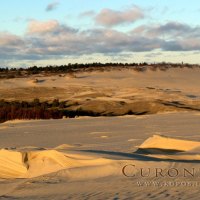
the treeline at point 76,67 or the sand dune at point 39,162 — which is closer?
the sand dune at point 39,162

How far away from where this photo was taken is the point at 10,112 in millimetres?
16969

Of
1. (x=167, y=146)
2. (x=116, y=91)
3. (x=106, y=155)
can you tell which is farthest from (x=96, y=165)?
(x=116, y=91)

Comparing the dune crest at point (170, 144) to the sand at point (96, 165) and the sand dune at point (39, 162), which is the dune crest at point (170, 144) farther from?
the sand dune at point (39, 162)

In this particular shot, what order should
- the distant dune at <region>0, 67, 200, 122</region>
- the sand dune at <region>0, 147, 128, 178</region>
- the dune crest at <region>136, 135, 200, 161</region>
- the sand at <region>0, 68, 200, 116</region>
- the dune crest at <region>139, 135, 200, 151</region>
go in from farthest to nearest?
the sand at <region>0, 68, 200, 116</region> → the distant dune at <region>0, 67, 200, 122</region> → the dune crest at <region>139, 135, 200, 151</region> → the dune crest at <region>136, 135, 200, 161</region> → the sand dune at <region>0, 147, 128, 178</region>

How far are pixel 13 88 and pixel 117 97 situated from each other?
8.54m

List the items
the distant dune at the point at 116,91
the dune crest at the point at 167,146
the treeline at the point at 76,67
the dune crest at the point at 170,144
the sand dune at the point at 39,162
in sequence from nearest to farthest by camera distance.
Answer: the sand dune at the point at 39,162 → the dune crest at the point at 167,146 → the dune crest at the point at 170,144 → the distant dune at the point at 116,91 → the treeline at the point at 76,67

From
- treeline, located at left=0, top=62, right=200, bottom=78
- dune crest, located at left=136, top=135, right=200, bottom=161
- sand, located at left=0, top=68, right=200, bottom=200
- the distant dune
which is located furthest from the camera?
treeline, located at left=0, top=62, right=200, bottom=78

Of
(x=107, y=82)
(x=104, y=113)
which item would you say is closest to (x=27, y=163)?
(x=104, y=113)

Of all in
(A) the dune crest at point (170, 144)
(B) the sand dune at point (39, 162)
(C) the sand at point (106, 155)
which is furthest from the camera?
(A) the dune crest at point (170, 144)

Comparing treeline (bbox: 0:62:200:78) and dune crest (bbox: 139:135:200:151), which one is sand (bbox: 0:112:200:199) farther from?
treeline (bbox: 0:62:200:78)

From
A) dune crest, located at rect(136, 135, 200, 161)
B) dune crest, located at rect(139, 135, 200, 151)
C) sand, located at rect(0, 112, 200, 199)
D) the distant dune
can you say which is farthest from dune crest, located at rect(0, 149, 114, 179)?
the distant dune

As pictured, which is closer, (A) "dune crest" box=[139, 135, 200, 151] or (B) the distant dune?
(A) "dune crest" box=[139, 135, 200, 151]

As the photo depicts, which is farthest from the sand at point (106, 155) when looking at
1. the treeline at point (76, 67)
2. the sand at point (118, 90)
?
the treeline at point (76, 67)

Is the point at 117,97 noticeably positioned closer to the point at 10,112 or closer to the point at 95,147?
the point at 10,112
